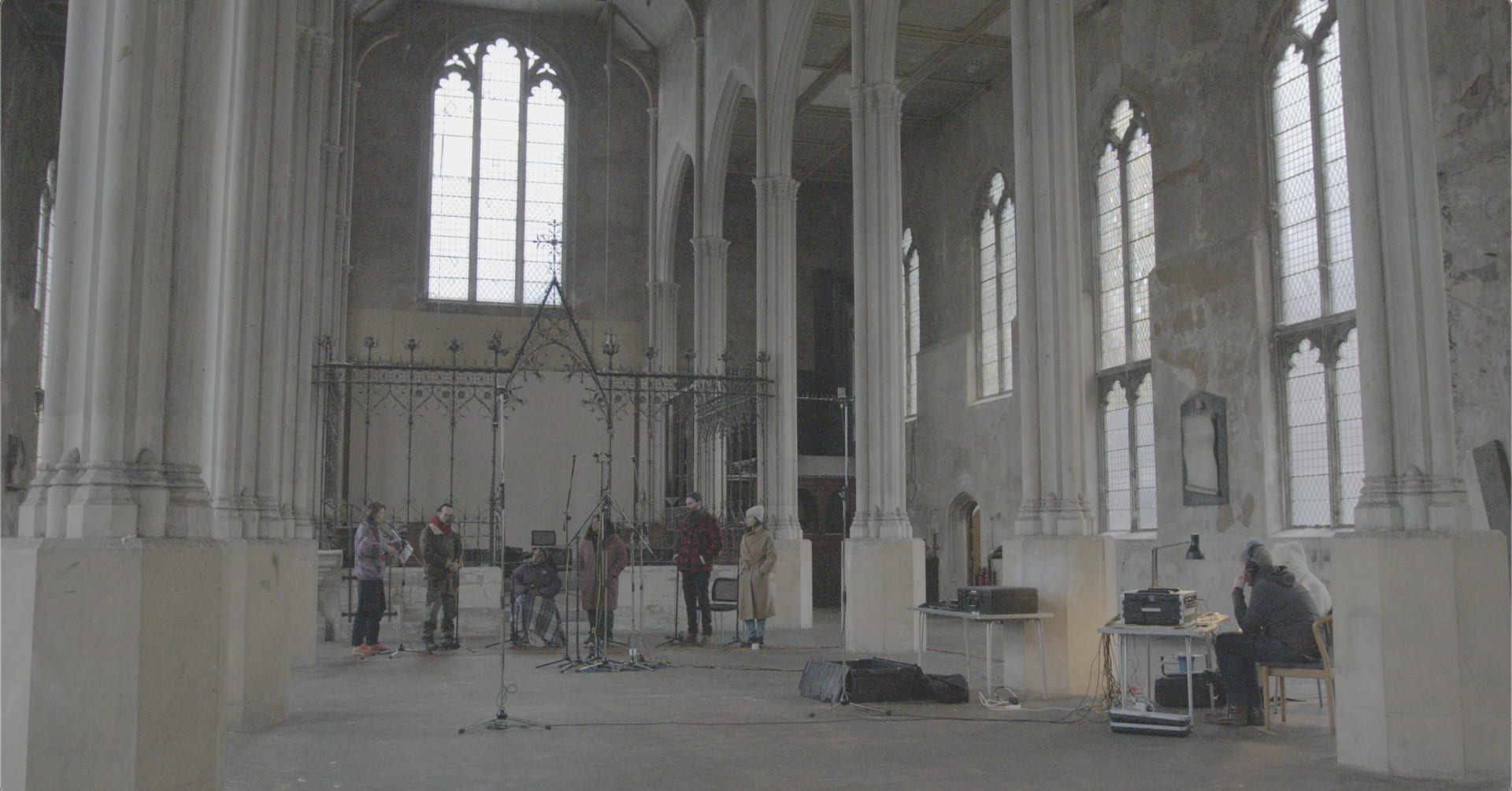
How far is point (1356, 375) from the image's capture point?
12.8 metres

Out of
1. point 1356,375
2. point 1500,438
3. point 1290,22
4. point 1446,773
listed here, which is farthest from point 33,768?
point 1290,22

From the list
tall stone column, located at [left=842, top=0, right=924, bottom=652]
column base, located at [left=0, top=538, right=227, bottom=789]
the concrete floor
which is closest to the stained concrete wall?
tall stone column, located at [left=842, top=0, right=924, bottom=652]

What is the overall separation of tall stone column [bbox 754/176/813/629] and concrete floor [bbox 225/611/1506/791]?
549 centimetres

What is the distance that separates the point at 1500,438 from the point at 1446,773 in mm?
5573

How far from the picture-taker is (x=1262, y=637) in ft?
24.2

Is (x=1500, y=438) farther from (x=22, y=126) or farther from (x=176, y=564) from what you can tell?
(x=22, y=126)

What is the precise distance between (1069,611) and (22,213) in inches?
608

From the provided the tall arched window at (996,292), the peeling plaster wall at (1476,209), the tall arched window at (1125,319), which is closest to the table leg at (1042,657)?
the peeling plaster wall at (1476,209)

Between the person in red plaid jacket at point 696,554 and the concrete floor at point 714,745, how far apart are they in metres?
3.08

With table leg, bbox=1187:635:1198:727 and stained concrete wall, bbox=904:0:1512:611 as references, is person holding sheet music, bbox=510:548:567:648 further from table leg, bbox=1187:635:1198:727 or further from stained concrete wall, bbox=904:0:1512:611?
table leg, bbox=1187:635:1198:727

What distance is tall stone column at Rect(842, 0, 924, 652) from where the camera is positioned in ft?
41.1

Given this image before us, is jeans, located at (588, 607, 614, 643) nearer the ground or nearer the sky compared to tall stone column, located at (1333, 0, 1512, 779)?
nearer the ground

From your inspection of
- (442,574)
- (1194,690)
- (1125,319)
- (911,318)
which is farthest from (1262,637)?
(911,318)

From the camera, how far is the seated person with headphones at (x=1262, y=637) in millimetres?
7234
